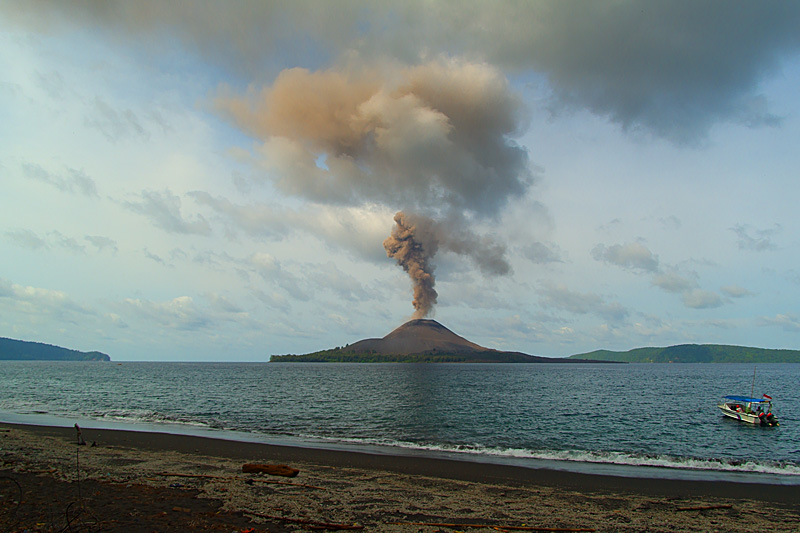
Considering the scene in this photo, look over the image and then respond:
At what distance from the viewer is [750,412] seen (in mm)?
37688

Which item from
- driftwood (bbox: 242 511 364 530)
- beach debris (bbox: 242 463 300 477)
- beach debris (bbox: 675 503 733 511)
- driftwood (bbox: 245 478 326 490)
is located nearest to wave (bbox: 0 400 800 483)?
beach debris (bbox: 675 503 733 511)

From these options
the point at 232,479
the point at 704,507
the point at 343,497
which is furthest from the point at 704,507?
the point at 232,479

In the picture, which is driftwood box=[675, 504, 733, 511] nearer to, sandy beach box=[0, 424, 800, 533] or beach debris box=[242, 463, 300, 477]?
sandy beach box=[0, 424, 800, 533]

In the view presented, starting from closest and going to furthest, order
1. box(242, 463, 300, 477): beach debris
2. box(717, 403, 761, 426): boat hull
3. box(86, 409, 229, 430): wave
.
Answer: box(242, 463, 300, 477): beach debris < box(86, 409, 229, 430): wave < box(717, 403, 761, 426): boat hull

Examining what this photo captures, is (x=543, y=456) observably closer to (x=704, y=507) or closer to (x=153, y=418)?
(x=704, y=507)

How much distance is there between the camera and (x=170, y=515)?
1121 cm

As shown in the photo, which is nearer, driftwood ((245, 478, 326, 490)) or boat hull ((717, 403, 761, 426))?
driftwood ((245, 478, 326, 490))

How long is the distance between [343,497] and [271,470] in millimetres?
4250

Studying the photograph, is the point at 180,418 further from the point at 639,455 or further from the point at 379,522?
the point at 639,455

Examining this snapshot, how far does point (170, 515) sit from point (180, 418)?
2856 cm

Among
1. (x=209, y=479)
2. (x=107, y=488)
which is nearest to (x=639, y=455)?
(x=209, y=479)

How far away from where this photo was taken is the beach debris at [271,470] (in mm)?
16328

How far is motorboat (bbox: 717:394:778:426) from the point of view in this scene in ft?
119

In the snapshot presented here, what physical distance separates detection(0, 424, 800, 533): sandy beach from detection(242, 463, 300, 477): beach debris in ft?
1.16
